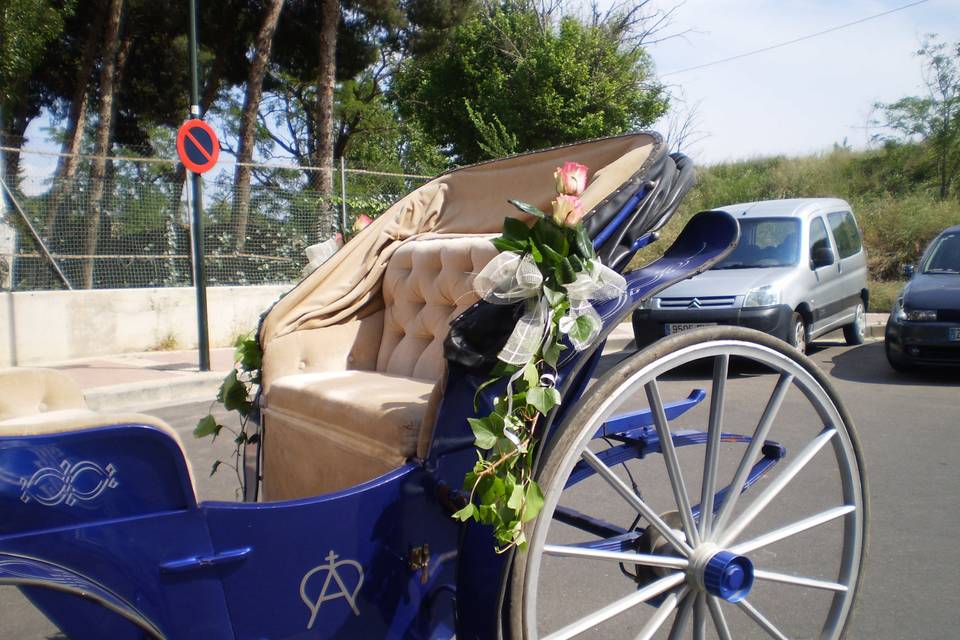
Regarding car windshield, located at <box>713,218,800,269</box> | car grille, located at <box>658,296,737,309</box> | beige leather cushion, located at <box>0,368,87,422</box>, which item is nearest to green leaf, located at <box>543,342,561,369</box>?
beige leather cushion, located at <box>0,368,87,422</box>

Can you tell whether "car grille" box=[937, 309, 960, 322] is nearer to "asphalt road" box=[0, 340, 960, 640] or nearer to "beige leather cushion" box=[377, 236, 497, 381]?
"asphalt road" box=[0, 340, 960, 640]

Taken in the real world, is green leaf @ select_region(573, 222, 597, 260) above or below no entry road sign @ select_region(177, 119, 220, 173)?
below

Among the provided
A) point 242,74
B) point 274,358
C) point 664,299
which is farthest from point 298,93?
point 274,358

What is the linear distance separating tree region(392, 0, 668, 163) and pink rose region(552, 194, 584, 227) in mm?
15278

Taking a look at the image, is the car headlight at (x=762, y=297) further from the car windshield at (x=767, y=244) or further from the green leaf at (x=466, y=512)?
the green leaf at (x=466, y=512)

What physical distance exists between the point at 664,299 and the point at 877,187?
64.5ft

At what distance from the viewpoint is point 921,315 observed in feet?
23.0

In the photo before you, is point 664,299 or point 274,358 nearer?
point 274,358

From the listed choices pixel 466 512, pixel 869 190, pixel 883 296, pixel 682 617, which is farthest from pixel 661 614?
pixel 869 190

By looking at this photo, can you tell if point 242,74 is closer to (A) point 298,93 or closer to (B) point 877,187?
(A) point 298,93

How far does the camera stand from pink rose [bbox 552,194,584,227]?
1759 mm

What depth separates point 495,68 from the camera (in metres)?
18.4

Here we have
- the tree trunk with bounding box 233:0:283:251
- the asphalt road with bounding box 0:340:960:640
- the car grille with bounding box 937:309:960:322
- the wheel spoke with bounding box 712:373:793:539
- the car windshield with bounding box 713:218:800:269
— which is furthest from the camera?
the tree trunk with bounding box 233:0:283:251

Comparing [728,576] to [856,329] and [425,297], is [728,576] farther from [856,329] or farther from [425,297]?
[856,329]
